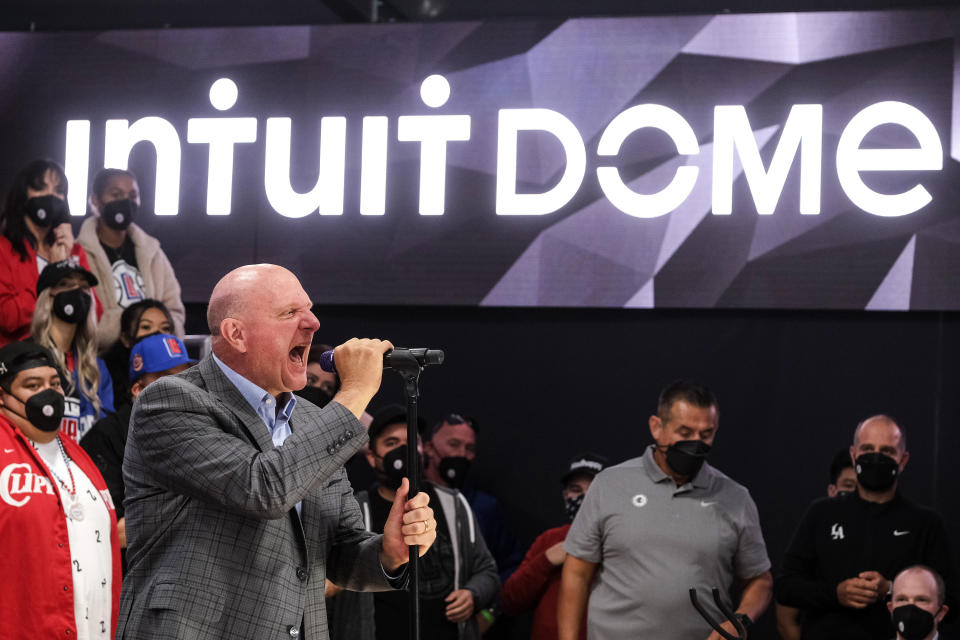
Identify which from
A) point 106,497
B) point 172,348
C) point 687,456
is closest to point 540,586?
point 687,456

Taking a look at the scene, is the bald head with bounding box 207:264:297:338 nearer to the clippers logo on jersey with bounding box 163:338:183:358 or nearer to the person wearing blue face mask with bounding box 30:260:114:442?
the clippers logo on jersey with bounding box 163:338:183:358

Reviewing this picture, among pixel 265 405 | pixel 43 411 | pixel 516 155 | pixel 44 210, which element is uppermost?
pixel 516 155

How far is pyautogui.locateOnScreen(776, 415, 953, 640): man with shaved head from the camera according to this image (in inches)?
175

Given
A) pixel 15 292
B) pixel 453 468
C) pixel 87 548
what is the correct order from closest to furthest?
pixel 87 548 → pixel 15 292 → pixel 453 468

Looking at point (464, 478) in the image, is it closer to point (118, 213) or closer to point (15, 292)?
point (118, 213)

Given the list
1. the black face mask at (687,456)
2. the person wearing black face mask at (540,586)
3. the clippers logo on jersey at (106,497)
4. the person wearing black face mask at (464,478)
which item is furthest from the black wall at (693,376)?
the clippers logo on jersey at (106,497)

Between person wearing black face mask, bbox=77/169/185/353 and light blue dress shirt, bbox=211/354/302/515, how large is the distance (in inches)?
128

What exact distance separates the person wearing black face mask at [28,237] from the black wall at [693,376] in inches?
41.2

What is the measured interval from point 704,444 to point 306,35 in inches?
122

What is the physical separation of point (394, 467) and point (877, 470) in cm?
180

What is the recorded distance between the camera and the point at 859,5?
595cm

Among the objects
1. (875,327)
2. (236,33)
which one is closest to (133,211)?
(236,33)

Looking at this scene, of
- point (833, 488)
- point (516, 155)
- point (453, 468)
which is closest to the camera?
point (833, 488)

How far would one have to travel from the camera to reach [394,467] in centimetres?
459
